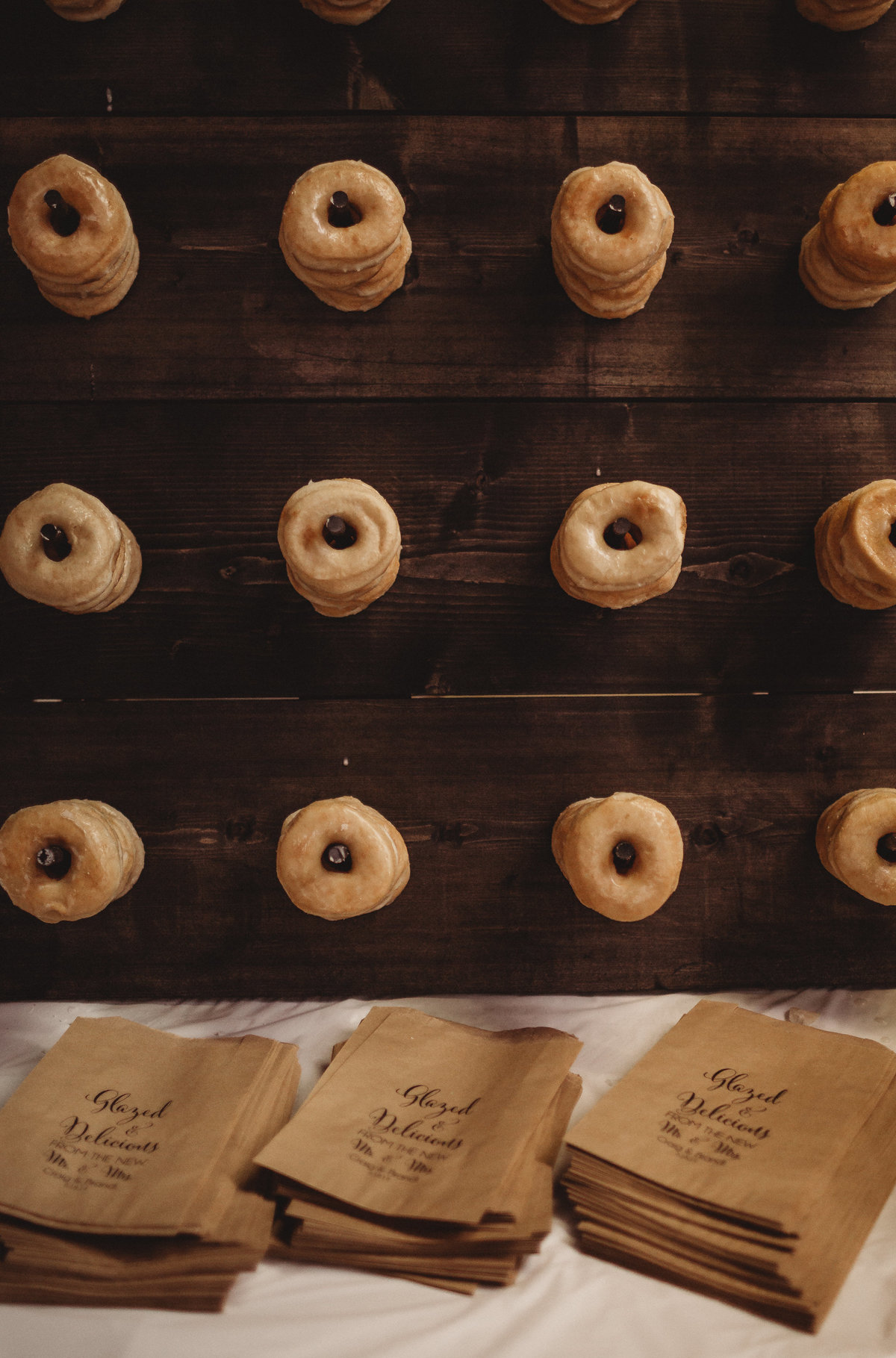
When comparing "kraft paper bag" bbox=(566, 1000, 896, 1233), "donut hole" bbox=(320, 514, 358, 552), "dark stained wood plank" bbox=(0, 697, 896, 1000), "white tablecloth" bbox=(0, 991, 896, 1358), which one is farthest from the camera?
"dark stained wood plank" bbox=(0, 697, 896, 1000)

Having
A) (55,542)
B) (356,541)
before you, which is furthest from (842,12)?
(55,542)

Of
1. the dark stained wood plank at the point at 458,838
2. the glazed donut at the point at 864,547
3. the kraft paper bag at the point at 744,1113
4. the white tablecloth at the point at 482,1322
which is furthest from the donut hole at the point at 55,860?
the glazed donut at the point at 864,547

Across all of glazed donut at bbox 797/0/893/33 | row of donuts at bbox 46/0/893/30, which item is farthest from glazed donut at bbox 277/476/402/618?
glazed donut at bbox 797/0/893/33

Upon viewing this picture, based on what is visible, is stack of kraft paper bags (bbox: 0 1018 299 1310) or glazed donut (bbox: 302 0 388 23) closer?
stack of kraft paper bags (bbox: 0 1018 299 1310)

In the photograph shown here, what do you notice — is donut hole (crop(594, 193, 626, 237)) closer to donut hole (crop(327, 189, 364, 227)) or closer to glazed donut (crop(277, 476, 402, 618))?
donut hole (crop(327, 189, 364, 227))

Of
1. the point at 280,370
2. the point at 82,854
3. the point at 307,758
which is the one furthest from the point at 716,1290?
the point at 280,370

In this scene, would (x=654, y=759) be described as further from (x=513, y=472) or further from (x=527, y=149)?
(x=527, y=149)

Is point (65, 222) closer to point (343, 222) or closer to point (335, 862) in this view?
point (343, 222)

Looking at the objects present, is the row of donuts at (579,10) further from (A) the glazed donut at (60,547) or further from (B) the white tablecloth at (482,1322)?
(B) the white tablecloth at (482,1322)
